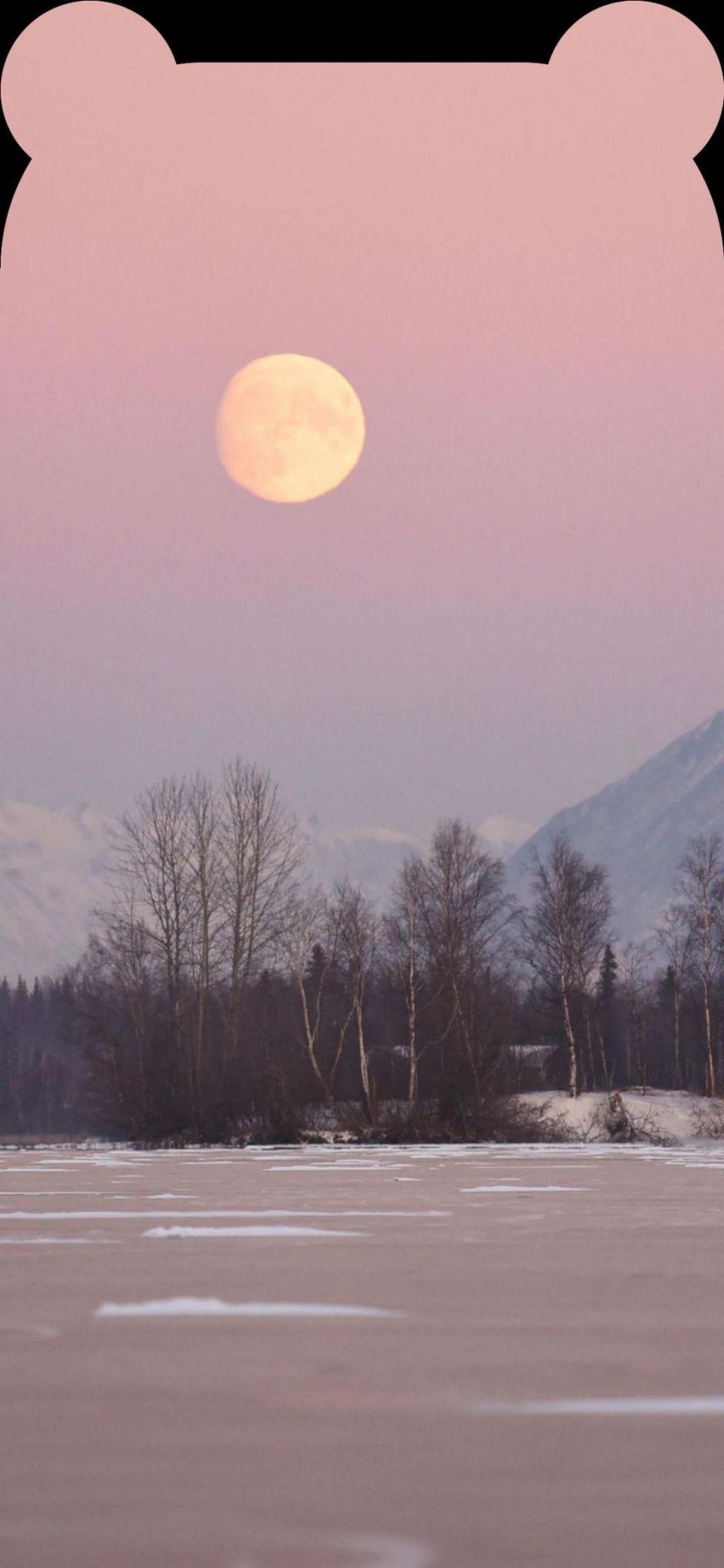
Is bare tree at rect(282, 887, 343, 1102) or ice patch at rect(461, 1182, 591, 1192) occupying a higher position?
bare tree at rect(282, 887, 343, 1102)

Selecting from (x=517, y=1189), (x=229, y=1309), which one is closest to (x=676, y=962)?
(x=517, y=1189)

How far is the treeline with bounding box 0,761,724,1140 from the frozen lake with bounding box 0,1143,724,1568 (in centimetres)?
2524

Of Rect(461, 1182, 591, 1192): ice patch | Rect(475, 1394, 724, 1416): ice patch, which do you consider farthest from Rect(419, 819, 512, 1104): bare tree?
Rect(475, 1394, 724, 1416): ice patch

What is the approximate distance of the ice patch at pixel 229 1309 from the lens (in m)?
6.22

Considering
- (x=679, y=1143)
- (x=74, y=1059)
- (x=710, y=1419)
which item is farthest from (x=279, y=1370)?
(x=74, y=1059)

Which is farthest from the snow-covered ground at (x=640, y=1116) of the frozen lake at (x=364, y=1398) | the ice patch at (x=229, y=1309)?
the ice patch at (x=229, y=1309)

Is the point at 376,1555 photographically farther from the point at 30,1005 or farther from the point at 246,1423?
the point at 30,1005

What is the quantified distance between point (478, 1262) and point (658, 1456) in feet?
14.6

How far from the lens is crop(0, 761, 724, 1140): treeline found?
116ft

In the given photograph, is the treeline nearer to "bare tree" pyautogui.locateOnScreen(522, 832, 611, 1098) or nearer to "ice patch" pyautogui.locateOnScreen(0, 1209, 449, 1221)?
"bare tree" pyautogui.locateOnScreen(522, 832, 611, 1098)

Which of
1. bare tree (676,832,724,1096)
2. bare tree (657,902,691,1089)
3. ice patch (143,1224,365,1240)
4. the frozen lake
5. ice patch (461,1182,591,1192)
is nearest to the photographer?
the frozen lake

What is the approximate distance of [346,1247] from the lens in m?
9.07

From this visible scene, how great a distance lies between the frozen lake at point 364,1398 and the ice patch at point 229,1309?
0.08 ft

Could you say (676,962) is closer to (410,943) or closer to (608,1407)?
(410,943)
